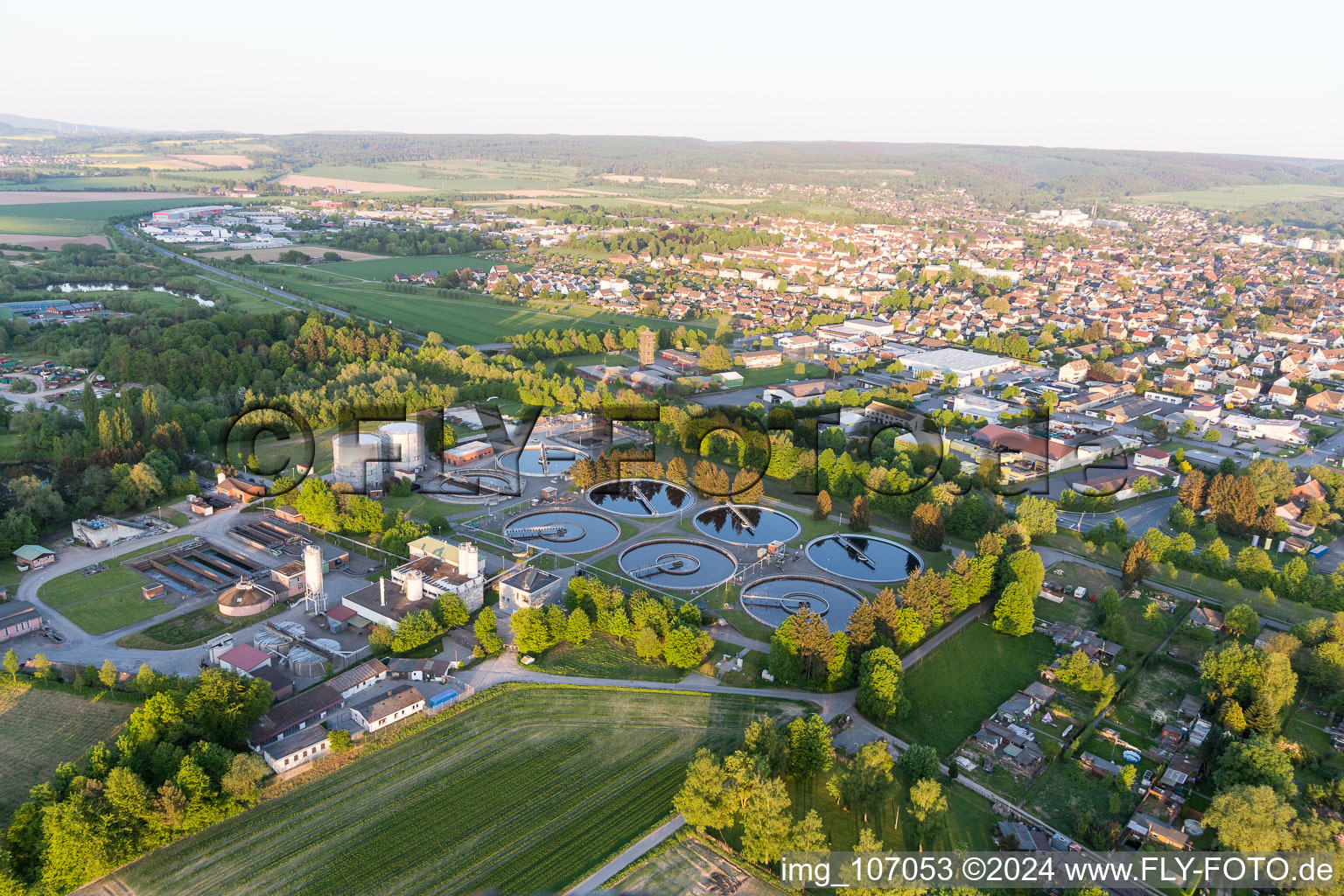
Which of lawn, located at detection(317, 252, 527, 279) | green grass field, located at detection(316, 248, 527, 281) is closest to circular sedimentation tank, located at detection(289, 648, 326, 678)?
green grass field, located at detection(316, 248, 527, 281)

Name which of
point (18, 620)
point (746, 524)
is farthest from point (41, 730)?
point (746, 524)

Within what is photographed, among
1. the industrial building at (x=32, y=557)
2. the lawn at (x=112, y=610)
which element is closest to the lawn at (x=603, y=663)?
the lawn at (x=112, y=610)

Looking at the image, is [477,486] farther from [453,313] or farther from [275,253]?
[275,253]

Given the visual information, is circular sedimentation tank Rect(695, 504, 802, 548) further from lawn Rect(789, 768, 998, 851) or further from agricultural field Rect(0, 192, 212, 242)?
agricultural field Rect(0, 192, 212, 242)

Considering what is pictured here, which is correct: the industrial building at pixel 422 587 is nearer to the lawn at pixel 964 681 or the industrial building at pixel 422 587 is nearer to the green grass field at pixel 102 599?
the green grass field at pixel 102 599

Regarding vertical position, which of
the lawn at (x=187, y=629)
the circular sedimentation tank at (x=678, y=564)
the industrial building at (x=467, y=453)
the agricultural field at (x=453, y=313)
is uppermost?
the agricultural field at (x=453, y=313)

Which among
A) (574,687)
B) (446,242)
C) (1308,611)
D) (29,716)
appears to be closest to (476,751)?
(574,687)

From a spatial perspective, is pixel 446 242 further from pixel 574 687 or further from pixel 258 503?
pixel 574 687
